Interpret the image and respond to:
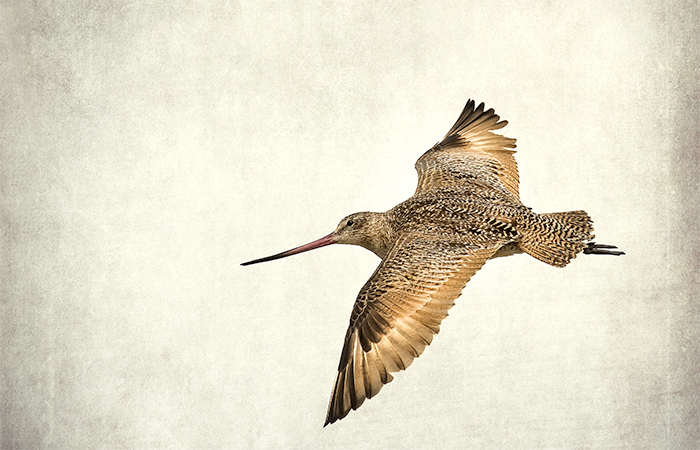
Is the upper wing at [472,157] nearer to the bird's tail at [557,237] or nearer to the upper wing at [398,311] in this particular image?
the bird's tail at [557,237]

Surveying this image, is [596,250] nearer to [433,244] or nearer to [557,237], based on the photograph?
[557,237]

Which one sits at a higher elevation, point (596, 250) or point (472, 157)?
point (472, 157)

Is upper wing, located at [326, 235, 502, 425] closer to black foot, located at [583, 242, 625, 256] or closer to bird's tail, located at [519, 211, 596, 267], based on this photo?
bird's tail, located at [519, 211, 596, 267]

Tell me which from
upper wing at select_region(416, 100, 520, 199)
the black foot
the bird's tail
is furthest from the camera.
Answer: upper wing at select_region(416, 100, 520, 199)

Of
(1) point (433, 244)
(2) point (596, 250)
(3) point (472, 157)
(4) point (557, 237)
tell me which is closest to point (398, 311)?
(1) point (433, 244)

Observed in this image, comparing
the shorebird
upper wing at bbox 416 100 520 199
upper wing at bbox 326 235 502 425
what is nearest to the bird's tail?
the shorebird

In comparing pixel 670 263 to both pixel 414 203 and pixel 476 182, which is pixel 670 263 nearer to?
pixel 476 182

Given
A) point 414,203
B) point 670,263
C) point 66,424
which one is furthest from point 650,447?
point 66,424
